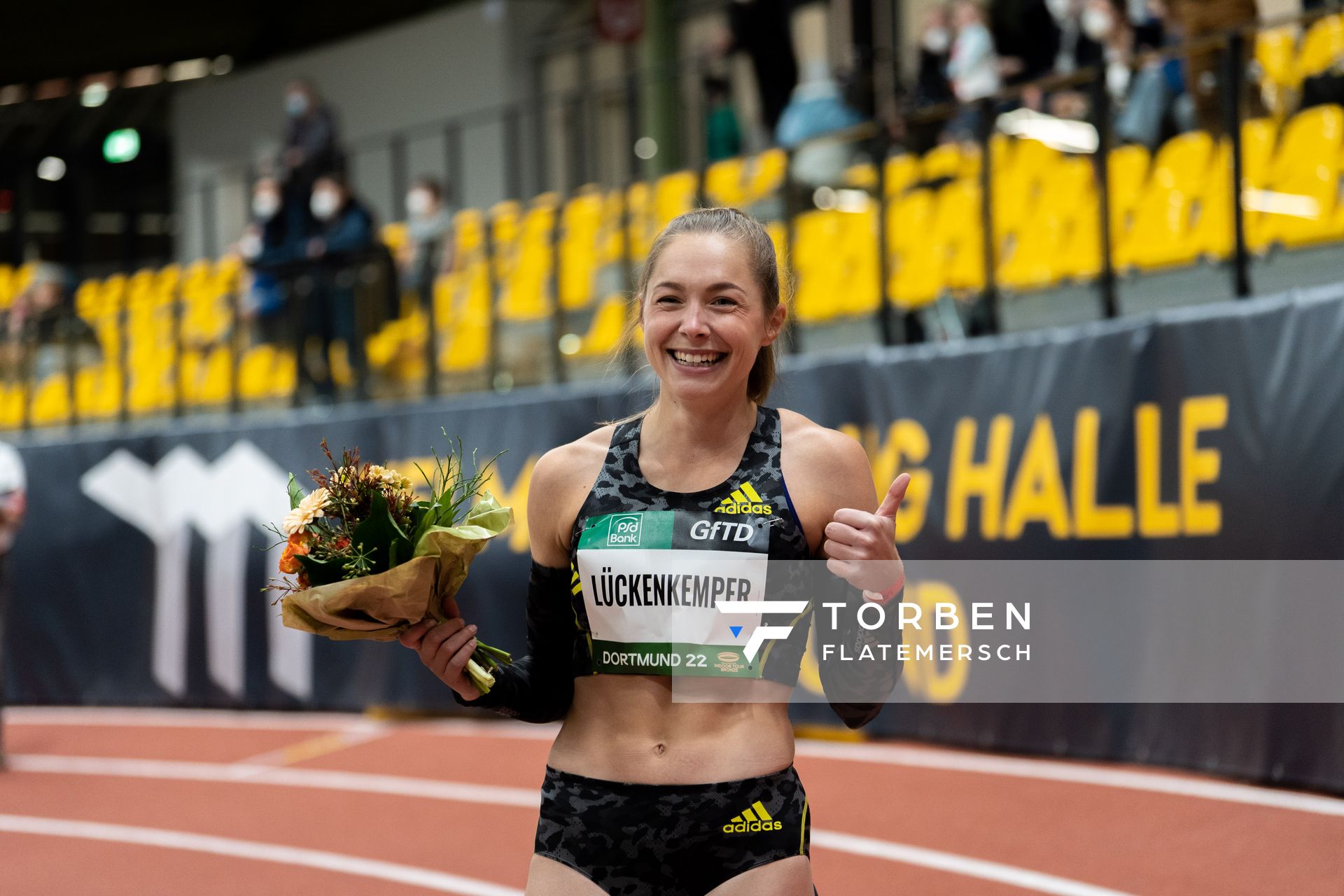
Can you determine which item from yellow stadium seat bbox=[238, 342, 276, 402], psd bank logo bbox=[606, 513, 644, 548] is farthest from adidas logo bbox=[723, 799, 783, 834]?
yellow stadium seat bbox=[238, 342, 276, 402]

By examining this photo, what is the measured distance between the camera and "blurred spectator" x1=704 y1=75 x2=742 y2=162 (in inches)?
492

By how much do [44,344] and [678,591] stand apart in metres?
12.9

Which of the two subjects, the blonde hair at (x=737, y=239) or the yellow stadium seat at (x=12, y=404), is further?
the yellow stadium seat at (x=12, y=404)

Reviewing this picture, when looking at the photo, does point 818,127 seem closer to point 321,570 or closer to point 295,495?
point 295,495

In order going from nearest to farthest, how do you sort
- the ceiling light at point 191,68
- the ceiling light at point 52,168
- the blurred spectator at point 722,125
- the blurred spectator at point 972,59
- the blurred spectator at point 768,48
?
1. the blurred spectator at point 972,59
2. the blurred spectator at point 768,48
3. the blurred spectator at point 722,125
4. the ceiling light at point 52,168
5. the ceiling light at point 191,68

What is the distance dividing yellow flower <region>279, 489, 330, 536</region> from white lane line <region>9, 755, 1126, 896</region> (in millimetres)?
3722

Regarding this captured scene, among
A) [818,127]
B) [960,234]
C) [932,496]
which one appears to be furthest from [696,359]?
[818,127]

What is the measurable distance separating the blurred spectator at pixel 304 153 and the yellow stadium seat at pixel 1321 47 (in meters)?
10.1

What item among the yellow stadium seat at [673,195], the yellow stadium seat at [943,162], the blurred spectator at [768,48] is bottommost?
the yellow stadium seat at [943,162]

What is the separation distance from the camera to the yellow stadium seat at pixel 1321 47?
656 centimetres

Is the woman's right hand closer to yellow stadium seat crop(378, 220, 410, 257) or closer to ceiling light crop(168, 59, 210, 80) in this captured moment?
yellow stadium seat crop(378, 220, 410, 257)

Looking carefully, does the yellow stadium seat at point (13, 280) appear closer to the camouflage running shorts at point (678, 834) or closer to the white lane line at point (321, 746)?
the white lane line at point (321, 746)

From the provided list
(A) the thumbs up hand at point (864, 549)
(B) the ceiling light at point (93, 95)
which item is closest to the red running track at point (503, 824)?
(A) the thumbs up hand at point (864, 549)

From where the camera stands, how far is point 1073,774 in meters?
6.85
